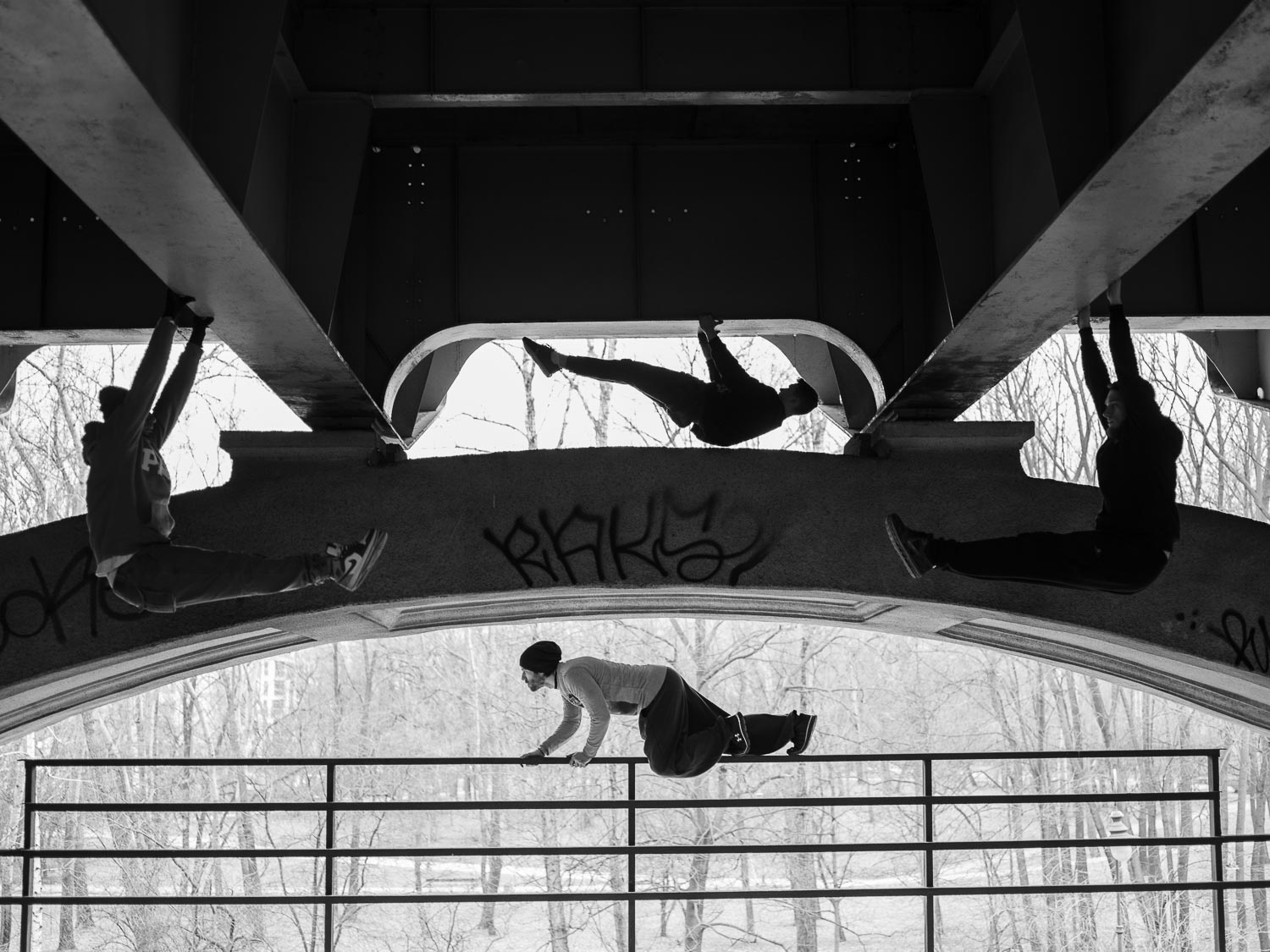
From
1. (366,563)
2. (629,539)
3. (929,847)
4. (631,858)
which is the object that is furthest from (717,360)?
(929,847)

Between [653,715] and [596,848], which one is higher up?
[653,715]

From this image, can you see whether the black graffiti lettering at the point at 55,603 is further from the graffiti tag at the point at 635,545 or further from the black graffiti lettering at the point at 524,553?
the graffiti tag at the point at 635,545

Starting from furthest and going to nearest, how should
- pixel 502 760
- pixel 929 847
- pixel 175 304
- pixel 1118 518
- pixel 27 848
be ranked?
1. pixel 27 848
2. pixel 929 847
3. pixel 502 760
4. pixel 1118 518
5. pixel 175 304

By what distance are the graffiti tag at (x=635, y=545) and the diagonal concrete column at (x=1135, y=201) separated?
2552 millimetres

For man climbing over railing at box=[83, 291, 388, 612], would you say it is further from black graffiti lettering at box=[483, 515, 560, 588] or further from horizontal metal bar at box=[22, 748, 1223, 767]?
horizontal metal bar at box=[22, 748, 1223, 767]

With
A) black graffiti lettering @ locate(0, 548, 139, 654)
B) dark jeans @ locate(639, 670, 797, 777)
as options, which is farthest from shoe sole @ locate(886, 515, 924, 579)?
black graffiti lettering @ locate(0, 548, 139, 654)

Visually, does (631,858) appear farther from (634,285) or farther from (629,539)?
(634,285)

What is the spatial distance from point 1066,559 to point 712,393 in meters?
2.62

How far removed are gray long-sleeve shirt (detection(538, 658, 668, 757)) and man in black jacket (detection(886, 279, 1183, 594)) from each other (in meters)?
3.11

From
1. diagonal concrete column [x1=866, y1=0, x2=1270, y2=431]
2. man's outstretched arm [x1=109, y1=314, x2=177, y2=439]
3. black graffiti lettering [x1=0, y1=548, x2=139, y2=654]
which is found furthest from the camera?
black graffiti lettering [x1=0, y1=548, x2=139, y2=654]

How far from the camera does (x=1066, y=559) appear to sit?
310 inches

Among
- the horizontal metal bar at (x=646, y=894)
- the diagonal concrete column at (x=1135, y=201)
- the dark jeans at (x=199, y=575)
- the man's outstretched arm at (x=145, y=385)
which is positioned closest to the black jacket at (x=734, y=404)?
the diagonal concrete column at (x=1135, y=201)

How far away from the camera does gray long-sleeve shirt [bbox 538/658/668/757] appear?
9945 millimetres

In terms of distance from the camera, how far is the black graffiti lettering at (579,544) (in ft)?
34.2
